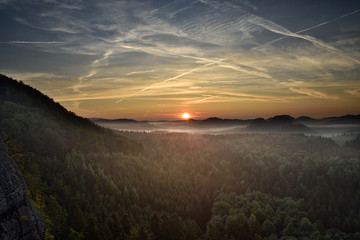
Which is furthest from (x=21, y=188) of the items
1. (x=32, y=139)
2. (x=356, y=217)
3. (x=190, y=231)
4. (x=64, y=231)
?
(x=356, y=217)

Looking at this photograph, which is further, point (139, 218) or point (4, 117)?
point (4, 117)

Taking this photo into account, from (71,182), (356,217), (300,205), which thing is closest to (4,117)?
(71,182)

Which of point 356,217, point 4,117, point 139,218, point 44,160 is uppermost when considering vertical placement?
point 4,117

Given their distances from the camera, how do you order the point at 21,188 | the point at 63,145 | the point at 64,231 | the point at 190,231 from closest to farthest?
the point at 21,188, the point at 64,231, the point at 190,231, the point at 63,145

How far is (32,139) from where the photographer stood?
527 feet

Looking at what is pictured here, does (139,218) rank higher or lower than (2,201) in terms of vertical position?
lower

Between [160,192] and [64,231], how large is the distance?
409 ft

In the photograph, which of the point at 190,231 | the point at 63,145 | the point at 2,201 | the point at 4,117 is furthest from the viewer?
the point at 63,145

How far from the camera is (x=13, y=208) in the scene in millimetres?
38406

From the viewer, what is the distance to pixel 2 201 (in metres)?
35.9

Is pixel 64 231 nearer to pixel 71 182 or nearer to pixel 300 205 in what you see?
pixel 71 182

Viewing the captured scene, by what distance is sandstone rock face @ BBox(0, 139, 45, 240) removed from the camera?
36125 mm

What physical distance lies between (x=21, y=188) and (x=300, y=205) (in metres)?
197

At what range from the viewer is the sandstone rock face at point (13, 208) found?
3612 centimetres
